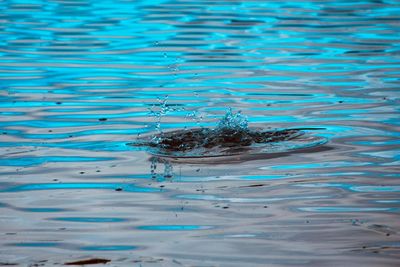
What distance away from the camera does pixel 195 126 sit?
7.18 metres

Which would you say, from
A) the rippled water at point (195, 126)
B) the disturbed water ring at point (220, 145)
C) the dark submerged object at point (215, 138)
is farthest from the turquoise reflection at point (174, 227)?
the dark submerged object at point (215, 138)

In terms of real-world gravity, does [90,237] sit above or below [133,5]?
above

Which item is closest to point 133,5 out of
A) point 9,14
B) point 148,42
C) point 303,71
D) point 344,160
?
point 9,14

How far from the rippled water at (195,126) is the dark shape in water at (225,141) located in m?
0.17

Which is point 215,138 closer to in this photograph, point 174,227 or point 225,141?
point 225,141

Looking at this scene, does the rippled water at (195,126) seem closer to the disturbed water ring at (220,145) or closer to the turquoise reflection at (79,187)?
the turquoise reflection at (79,187)

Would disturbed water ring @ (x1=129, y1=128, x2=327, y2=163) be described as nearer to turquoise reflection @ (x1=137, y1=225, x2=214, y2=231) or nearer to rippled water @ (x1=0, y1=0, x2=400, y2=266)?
rippled water @ (x1=0, y1=0, x2=400, y2=266)

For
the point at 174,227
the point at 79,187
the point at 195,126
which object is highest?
the point at 174,227

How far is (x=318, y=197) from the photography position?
5.27 m

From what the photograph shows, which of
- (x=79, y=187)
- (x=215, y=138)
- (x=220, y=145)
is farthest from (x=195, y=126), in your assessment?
(x=79, y=187)

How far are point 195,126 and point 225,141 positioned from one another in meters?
0.59

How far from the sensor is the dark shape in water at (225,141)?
6.38 meters

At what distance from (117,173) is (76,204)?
0.69 metres

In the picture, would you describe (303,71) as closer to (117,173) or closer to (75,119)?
(75,119)
